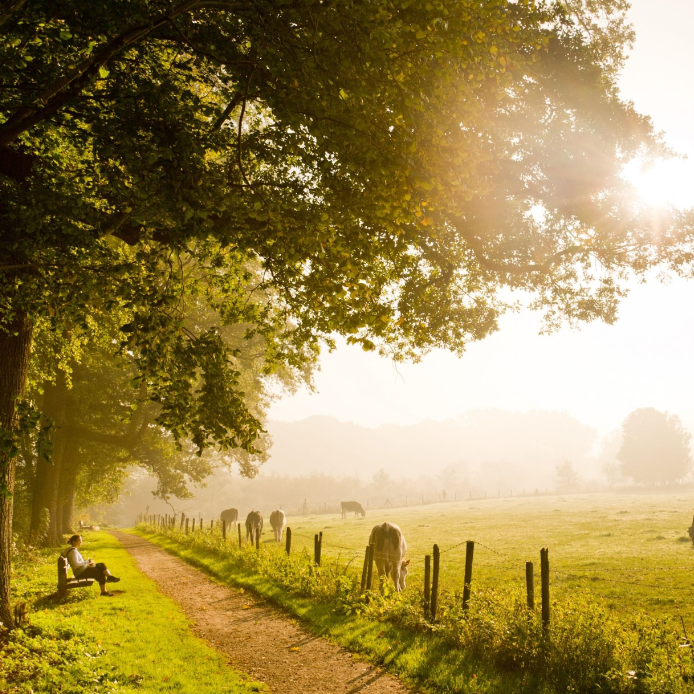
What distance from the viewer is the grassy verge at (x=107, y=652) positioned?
7.02 metres

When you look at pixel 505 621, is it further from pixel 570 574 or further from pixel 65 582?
pixel 570 574

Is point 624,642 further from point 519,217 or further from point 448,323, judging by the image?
point 519,217

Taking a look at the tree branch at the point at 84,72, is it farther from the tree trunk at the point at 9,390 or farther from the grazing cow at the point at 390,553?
the grazing cow at the point at 390,553

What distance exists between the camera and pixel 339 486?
5443 inches

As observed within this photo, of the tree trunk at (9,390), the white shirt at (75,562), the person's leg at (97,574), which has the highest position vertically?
the tree trunk at (9,390)

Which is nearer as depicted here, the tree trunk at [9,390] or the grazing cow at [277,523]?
the tree trunk at [9,390]

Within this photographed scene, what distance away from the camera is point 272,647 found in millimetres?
9320

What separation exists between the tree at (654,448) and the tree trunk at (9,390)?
413 ft

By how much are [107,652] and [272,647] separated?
119 inches

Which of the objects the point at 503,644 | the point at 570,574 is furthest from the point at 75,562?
the point at 570,574

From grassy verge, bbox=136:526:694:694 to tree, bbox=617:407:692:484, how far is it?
4725 inches

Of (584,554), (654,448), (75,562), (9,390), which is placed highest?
(9,390)

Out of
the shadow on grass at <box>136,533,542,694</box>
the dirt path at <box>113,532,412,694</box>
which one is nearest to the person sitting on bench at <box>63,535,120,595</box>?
the dirt path at <box>113,532,412,694</box>

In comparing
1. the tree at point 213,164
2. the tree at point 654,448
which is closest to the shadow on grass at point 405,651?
the tree at point 213,164
